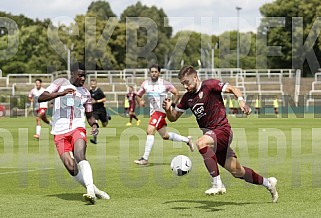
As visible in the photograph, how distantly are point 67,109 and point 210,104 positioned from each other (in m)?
2.52

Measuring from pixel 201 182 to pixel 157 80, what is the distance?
204 inches

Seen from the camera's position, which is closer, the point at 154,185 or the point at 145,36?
the point at 154,185

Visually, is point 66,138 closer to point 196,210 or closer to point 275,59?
point 196,210

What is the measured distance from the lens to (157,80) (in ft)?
61.1

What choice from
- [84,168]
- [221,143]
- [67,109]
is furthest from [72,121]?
[221,143]

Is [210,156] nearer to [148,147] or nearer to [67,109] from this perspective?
[67,109]

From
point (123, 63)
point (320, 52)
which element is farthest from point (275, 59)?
point (123, 63)

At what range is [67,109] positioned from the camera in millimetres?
12094

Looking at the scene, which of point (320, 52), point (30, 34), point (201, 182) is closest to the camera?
point (201, 182)

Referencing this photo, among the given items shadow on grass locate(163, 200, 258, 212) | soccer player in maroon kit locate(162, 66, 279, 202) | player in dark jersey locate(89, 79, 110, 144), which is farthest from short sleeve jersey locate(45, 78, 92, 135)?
player in dark jersey locate(89, 79, 110, 144)

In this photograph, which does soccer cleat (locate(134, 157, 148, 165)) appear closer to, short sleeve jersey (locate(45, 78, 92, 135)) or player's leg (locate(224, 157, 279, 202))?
short sleeve jersey (locate(45, 78, 92, 135))

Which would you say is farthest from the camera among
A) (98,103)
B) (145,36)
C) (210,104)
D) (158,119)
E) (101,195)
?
(145,36)

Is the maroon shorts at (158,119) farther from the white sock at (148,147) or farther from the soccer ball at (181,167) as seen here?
Result: the soccer ball at (181,167)

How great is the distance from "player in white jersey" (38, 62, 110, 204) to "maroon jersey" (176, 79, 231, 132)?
1962mm
